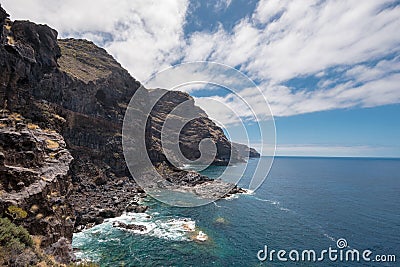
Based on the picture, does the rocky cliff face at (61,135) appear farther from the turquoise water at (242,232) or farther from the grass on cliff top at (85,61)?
the turquoise water at (242,232)

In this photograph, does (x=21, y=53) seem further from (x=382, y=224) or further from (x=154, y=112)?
(x=154, y=112)

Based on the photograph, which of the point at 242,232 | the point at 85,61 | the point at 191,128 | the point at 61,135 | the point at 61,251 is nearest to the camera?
the point at 61,251

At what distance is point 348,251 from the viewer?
128ft

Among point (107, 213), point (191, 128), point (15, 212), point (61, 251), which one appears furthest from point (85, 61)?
point (61, 251)

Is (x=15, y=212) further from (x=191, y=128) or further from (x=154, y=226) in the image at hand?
(x=191, y=128)

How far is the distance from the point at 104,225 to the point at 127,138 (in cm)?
5025

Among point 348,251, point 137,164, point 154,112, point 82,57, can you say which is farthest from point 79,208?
point 154,112

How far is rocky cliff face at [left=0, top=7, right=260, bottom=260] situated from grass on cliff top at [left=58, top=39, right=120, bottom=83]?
18.6 inches

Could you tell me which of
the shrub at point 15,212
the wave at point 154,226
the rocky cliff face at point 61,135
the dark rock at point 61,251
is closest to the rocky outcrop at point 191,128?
the rocky cliff face at point 61,135

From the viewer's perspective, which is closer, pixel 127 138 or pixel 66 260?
pixel 66 260

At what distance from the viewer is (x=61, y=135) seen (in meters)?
Result: 48.0

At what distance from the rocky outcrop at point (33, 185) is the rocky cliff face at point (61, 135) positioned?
0.29 ft

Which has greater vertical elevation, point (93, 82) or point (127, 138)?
point (93, 82)

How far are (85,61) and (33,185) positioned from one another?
3523 inches
